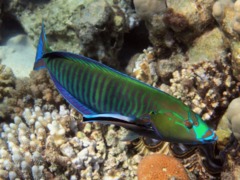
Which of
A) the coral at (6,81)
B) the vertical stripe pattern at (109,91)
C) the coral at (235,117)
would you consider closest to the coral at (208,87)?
the coral at (235,117)

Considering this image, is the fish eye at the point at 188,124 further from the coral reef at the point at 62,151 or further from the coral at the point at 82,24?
the coral at the point at 82,24

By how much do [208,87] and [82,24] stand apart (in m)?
2.11

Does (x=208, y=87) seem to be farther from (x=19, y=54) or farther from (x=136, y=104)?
(x=19, y=54)

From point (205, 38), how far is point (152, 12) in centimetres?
89

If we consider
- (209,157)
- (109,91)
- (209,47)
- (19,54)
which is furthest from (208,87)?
(19,54)

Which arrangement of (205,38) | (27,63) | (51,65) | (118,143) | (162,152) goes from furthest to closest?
(27,63) < (205,38) < (118,143) < (162,152) < (51,65)

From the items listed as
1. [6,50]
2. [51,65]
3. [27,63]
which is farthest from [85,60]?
[6,50]

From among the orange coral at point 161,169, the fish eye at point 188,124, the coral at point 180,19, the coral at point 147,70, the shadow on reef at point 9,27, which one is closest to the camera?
the fish eye at point 188,124

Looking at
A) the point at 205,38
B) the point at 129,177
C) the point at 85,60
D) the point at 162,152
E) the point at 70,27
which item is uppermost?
the point at 70,27

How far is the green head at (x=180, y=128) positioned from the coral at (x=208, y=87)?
213 centimetres

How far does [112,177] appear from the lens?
3.84 m

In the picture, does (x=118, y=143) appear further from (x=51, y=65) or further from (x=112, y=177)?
(x=51, y=65)

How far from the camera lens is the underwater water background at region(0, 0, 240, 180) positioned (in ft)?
11.6

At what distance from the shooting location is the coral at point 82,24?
455 cm
